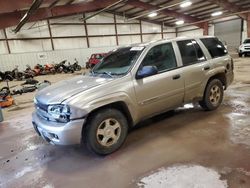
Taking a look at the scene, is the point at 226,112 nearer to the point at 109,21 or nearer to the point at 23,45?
the point at 23,45

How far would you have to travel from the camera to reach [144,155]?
2885 mm

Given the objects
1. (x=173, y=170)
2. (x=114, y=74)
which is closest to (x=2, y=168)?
(x=114, y=74)

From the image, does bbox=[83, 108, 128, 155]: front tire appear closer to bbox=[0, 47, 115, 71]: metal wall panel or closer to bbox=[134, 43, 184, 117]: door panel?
bbox=[134, 43, 184, 117]: door panel

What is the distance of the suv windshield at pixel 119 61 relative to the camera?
3270 mm

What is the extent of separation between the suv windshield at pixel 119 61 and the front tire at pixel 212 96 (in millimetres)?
1675

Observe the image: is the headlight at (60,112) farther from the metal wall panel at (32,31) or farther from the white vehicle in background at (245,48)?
the white vehicle in background at (245,48)

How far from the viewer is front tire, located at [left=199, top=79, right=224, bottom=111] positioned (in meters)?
4.11

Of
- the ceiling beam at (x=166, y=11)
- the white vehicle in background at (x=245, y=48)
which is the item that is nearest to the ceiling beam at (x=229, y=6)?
the white vehicle in background at (x=245, y=48)

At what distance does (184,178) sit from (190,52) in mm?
2341

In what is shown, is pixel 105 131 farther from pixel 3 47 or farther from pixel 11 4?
pixel 3 47

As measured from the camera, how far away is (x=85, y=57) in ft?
67.4

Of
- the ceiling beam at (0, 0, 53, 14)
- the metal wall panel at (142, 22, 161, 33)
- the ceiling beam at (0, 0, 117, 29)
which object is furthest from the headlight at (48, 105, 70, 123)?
the metal wall panel at (142, 22, 161, 33)

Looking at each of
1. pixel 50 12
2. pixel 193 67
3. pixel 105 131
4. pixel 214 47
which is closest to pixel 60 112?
pixel 105 131

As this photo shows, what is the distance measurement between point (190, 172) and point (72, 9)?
52.2 ft
